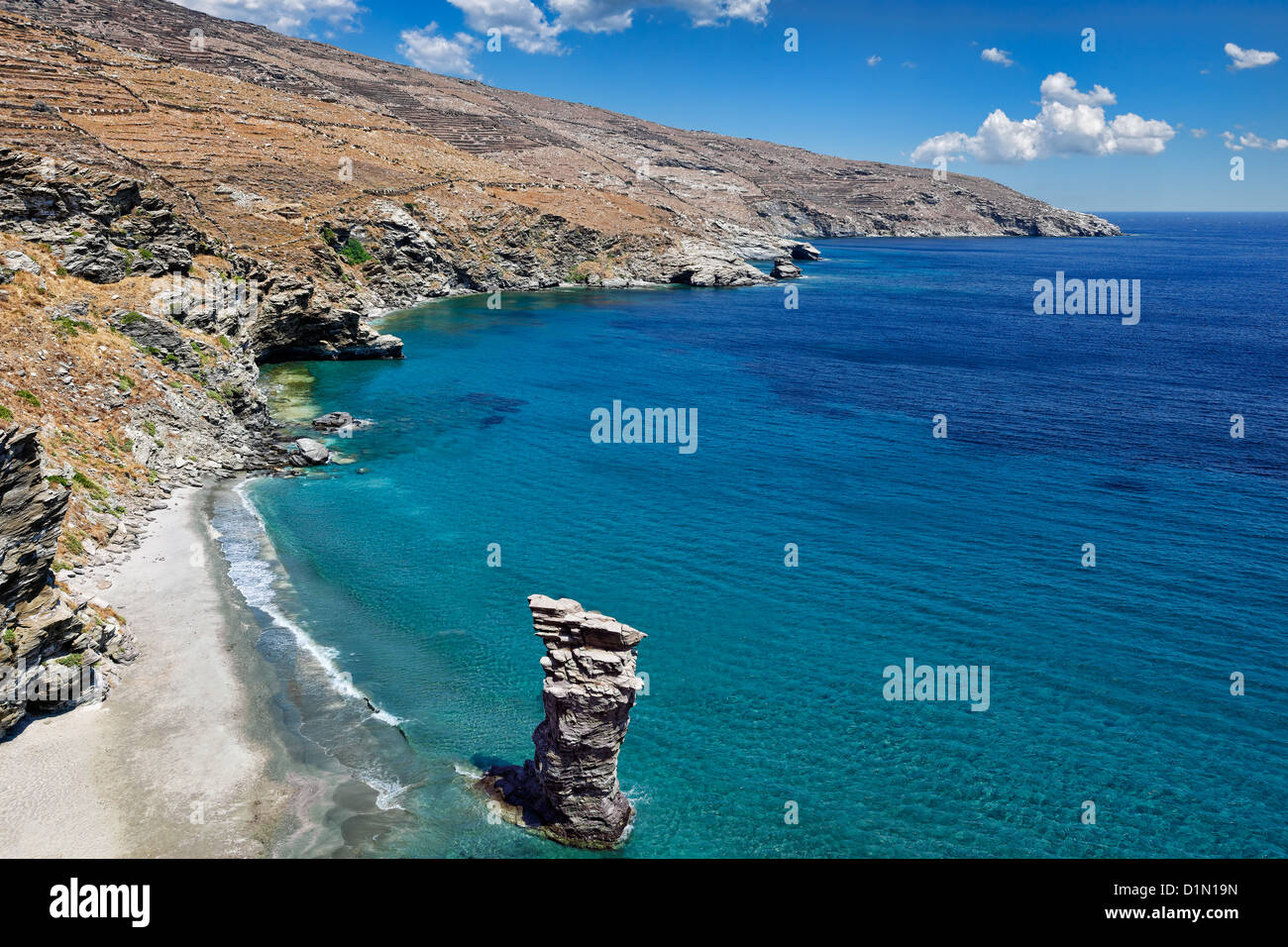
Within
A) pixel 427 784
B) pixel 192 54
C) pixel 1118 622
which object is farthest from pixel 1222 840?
pixel 192 54

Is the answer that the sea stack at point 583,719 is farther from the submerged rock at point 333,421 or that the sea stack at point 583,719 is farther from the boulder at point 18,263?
the boulder at point 18,263

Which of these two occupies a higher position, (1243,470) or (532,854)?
(1243,470)

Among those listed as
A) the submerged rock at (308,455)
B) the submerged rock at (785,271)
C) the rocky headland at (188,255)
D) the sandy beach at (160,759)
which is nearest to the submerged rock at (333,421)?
the rocky headland at (188,255)

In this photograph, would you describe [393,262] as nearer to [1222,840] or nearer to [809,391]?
[809,391]

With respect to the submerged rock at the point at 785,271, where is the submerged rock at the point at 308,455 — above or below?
below

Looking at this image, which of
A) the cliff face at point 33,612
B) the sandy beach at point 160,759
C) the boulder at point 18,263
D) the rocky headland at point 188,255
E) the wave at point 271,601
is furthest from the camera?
the boulder at point 18,263

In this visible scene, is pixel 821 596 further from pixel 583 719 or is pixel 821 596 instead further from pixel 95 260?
pixel 95 260

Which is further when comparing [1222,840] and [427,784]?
[427,784]
